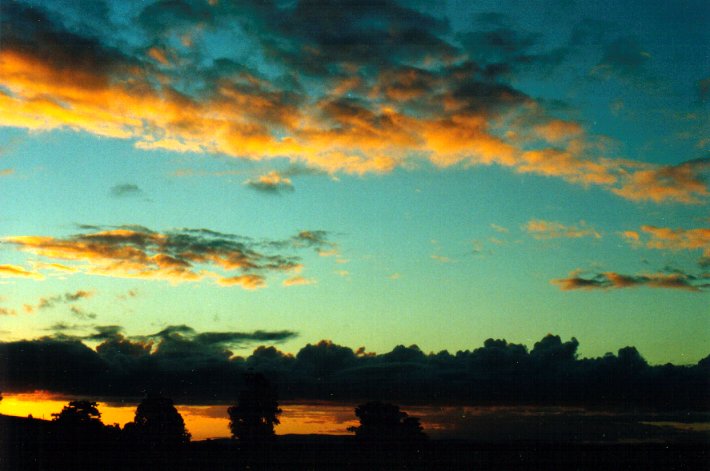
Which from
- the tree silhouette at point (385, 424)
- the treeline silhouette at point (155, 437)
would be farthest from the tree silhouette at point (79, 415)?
the tree silhouette at point (385, 424)

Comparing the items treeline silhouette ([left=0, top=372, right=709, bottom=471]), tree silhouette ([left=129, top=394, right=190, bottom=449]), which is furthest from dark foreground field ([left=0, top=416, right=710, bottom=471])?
tree silhouette ([left=129, top=394, right=190, bottom=449])

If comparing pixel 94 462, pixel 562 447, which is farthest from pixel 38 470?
pixel 562 447

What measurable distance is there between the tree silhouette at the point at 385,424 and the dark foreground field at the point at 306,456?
1854 centimetres

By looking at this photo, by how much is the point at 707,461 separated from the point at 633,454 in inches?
608

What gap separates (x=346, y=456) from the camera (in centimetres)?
9919

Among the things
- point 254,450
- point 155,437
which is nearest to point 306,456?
point 254,450

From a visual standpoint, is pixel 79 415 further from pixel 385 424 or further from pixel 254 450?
pixel 385 424

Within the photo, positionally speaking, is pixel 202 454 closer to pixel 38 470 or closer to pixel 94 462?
pixel 94 462

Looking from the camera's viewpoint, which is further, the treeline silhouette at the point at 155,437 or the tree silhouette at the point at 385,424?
the tree silhouette at the point at 385,424

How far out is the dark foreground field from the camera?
75.0 meters

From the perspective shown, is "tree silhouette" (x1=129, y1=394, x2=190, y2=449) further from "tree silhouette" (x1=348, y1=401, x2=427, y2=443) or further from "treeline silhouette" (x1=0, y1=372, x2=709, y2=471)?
"tree silhouette" (x1=348, y1=401, x2=427, y2=443)

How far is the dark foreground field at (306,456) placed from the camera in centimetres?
7500

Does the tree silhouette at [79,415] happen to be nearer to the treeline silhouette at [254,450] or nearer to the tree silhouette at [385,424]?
the treeline silhouette at [254,450]

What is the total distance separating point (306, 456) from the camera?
314 ft
